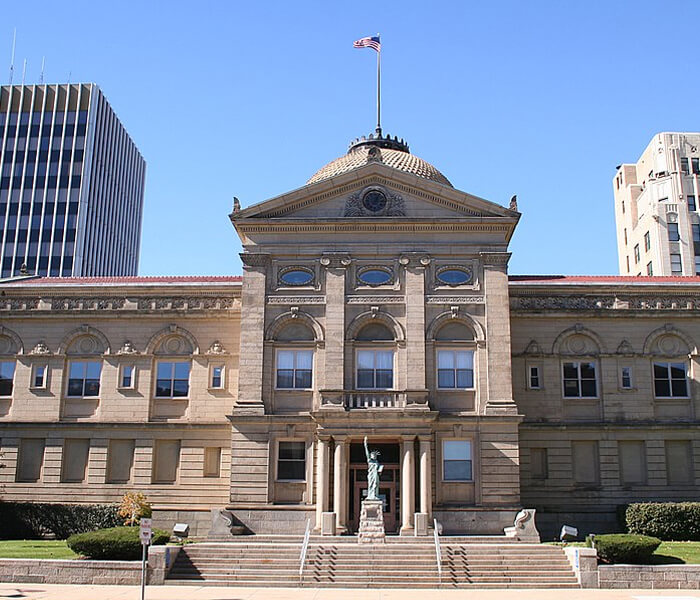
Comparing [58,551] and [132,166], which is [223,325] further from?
[132,166]

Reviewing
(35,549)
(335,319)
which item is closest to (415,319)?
(335,319)

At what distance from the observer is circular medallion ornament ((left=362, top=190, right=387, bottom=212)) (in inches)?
1581

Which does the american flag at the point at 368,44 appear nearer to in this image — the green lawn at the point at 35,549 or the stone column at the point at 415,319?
the stone column at the point at 415,319

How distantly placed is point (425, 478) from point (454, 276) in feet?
31.1

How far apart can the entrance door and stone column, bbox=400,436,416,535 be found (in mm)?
1314

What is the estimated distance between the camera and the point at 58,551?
3222cm

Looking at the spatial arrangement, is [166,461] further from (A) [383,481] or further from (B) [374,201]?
(B) [374,201]

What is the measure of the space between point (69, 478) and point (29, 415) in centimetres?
383

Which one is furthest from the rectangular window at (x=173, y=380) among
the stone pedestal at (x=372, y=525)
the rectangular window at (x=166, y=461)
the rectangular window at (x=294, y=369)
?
the stone pedestal at (x=372, y=525)

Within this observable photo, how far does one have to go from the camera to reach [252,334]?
38938 mm

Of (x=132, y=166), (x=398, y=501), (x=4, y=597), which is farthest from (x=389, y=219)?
(x=132, y=166)

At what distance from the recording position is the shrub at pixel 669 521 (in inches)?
1435

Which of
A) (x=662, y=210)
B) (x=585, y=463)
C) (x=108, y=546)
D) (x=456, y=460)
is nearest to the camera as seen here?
(x=108, y=546)

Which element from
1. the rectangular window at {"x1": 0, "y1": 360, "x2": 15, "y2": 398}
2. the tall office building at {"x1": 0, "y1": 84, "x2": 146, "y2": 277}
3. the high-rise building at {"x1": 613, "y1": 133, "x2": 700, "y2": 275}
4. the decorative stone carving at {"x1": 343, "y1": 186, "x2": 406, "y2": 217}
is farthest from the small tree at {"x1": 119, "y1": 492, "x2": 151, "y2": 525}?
the tall office building at {"x1": 0, "y1": 84, "x2": 146, "y2": 277}
